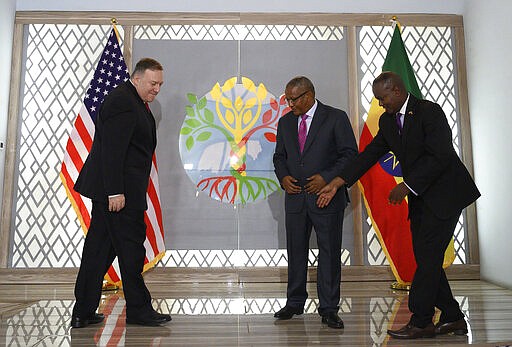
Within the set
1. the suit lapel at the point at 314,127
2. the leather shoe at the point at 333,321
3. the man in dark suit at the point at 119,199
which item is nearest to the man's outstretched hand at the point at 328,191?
the suit lapel at the point at 314,127

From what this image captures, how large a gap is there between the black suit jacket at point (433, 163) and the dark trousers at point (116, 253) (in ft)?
4.14

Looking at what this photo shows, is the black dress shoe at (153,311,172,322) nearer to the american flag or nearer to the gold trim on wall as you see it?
the american flag

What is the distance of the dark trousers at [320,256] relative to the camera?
89.1 inches

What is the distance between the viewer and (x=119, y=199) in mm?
2096

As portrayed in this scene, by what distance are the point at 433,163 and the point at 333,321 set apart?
0.85 meters

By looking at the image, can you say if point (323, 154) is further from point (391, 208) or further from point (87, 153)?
point (87, 153)

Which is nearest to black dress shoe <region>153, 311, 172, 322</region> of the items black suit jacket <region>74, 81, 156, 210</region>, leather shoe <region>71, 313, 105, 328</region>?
leather shoe <region>71, 313, 105, 328</region>

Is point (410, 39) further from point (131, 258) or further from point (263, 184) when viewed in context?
point (131, 258)

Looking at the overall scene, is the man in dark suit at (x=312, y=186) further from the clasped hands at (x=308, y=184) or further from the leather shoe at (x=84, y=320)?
the leather shoe at (x=84, y=320)

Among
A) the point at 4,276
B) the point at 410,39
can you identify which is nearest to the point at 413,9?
the point at 410,39

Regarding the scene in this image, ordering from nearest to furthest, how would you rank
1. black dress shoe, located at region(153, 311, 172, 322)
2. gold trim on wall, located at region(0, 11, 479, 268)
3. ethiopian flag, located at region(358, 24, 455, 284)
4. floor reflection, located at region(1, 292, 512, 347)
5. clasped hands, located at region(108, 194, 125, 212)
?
floor reflection, located at region(1, 292, 512, 347) < clasped hands, located at region(108, 194, 125, 212) < black dress shoe, located at region(153, 311, 172, 322) < ethiopian flag, located at region(358, 24, 455, 284) < gold trim on wall, located at region(0, 11, 479, 268)

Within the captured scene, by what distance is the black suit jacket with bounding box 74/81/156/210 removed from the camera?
2107 mm

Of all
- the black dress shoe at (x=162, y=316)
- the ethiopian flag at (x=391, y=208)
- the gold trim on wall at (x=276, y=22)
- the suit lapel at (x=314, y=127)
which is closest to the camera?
the black dress shoe at (x=162, y=316)

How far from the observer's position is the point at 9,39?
3.70 m
